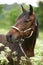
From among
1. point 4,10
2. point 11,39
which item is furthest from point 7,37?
point 4,10

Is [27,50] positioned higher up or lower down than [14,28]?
lower down

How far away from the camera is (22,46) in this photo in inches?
293

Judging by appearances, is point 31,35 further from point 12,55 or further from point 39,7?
point 39,7

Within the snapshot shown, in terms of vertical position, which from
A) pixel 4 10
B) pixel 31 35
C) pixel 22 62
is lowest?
pixel 4 10

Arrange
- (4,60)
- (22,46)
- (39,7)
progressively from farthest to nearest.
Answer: (39,7)
(22,46)
(4,60)

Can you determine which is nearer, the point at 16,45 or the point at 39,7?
the point at 16,45

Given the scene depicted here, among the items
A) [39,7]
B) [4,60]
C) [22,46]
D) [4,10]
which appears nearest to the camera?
[4,60]

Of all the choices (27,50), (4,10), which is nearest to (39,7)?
(4,10)

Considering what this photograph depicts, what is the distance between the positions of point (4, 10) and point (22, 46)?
3182 centimetres

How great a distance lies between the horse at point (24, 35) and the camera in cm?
717

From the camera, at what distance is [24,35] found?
7.24 m

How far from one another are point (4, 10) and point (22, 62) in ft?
105

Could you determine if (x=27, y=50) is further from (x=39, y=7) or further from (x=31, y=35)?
(x=39, y=7)

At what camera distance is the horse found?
7.17 m
